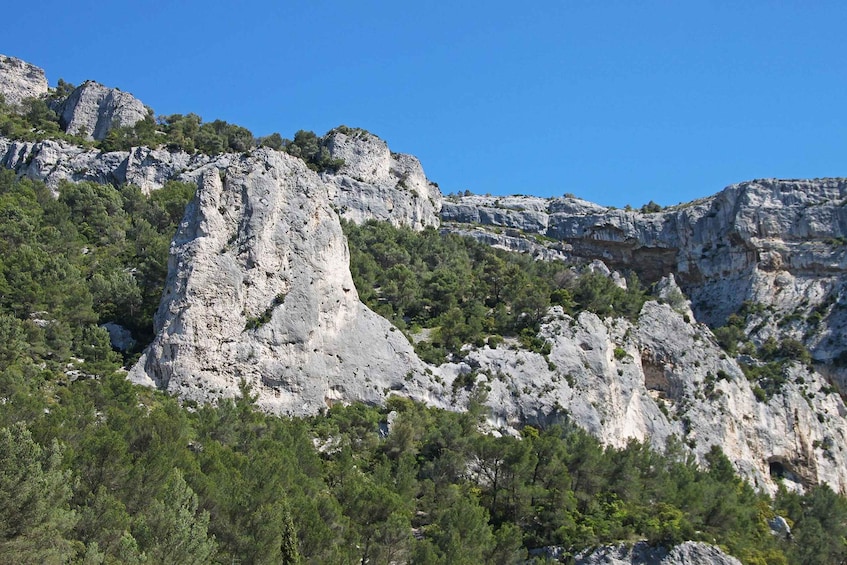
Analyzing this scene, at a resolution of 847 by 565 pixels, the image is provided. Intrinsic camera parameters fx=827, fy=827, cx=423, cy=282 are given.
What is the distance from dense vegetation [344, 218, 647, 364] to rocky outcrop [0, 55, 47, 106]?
4222 centimetres

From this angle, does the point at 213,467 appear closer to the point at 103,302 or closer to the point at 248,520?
the point at 248,520

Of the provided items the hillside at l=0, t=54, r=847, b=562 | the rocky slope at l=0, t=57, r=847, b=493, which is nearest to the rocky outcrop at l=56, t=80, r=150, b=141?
the hillside at l=0, t=54, r=847, b=562

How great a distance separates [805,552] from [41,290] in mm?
41449

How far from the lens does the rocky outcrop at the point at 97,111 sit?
254ft

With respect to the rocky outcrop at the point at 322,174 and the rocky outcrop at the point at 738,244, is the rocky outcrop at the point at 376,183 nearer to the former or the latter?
the rocky outcrop at the point at 322,174

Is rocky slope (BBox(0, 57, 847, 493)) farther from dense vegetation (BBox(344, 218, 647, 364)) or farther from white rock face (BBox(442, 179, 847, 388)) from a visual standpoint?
dense vegetation (BBox(344, 218, 647, 364))

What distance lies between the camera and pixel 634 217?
87188mm

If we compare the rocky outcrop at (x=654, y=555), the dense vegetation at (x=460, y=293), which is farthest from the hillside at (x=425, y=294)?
the rocky outcrop at (x=654, y=555)

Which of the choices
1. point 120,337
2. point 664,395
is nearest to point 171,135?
point 120,337

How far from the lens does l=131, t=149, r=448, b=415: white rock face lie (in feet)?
133

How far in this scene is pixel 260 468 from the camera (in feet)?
98.2

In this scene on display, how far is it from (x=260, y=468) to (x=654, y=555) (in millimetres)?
17513

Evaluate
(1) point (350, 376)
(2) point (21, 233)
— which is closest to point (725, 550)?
(1) point (350, 376)

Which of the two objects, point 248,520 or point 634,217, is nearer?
point 248,520
